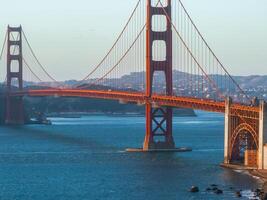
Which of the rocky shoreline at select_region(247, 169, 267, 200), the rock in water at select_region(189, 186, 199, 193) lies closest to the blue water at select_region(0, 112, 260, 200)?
the rock in water at select_region(189, 186, 199, 193)

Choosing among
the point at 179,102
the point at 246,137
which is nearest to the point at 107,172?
the point at 246,137

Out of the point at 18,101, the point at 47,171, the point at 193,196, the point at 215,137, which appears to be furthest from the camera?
the point at 18,101

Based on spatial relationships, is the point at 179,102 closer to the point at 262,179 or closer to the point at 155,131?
the point at 155,131

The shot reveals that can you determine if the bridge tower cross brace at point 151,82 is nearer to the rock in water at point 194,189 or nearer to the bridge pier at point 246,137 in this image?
the bridge pier at point 246,137

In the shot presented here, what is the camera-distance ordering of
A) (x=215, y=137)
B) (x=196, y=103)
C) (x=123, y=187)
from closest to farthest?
(x=123, y=187) → (x=196, y=103) → (x=215, y=137)

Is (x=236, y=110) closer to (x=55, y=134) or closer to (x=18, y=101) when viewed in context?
(x=55, y=134)

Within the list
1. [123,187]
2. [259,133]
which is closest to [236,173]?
[259,133]

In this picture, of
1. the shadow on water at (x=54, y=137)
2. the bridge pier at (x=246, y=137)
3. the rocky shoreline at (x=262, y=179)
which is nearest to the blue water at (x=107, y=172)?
the shadow on water at (x=54, y=137)
